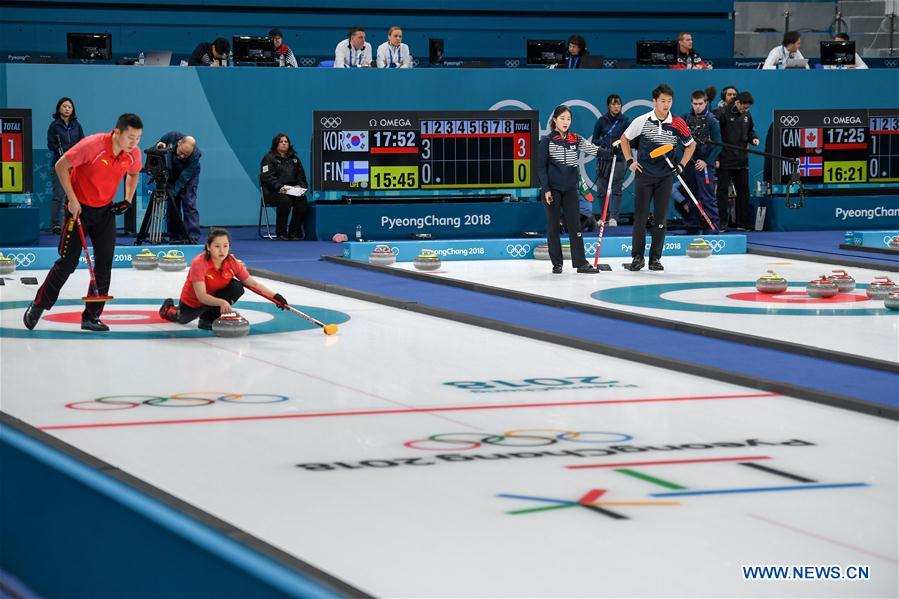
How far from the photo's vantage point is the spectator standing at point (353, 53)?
2130cm

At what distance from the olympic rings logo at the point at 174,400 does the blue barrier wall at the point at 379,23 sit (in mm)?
17413

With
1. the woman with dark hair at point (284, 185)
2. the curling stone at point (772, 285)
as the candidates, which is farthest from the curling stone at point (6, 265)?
the curling stone at point (772, 285)

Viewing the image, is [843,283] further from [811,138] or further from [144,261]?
[811,138]

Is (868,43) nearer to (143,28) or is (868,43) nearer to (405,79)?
(405,79)

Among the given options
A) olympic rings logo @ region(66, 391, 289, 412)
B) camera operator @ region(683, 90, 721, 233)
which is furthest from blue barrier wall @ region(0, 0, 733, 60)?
olympic rings logo @ region(66, 391, 289, 412)

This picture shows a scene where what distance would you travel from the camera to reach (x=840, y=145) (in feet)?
66.8

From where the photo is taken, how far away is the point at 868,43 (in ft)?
92.2

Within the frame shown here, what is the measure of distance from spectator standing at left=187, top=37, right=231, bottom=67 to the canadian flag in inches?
340

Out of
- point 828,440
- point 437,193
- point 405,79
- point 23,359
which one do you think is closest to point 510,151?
point 437,193

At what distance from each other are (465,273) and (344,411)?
791 centimetres

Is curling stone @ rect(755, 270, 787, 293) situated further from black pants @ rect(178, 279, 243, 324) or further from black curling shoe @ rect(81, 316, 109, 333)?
black curling shoe @ rect(81, 316, 109, 333)

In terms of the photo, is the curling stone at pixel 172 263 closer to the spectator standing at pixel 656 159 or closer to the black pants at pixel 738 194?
the spectator standing at pixel 656 159

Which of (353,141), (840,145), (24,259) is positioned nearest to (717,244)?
(840,145)

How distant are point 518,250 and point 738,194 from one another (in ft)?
17.3
